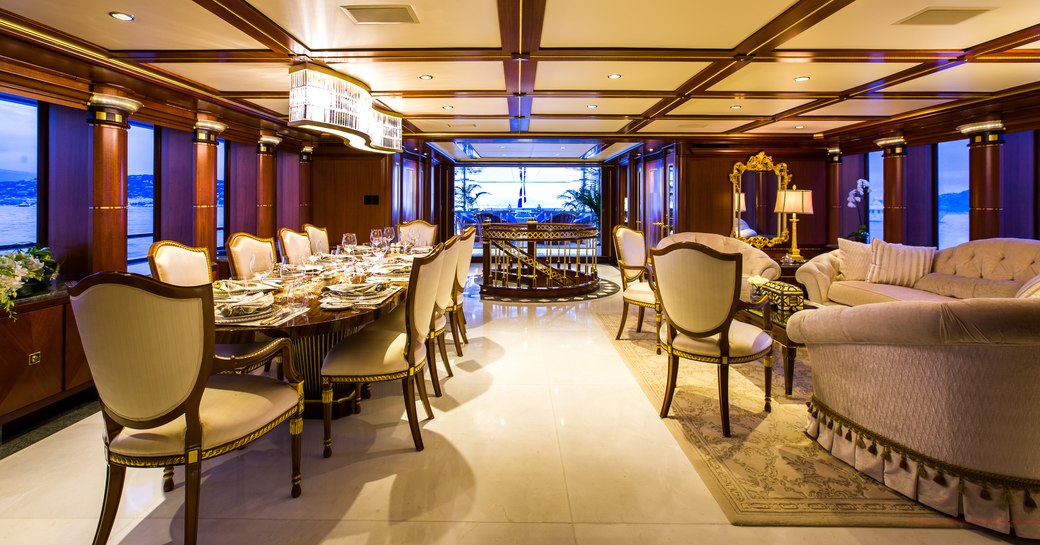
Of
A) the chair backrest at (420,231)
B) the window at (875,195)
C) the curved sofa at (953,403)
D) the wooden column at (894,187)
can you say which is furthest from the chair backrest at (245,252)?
the window at (875,195)

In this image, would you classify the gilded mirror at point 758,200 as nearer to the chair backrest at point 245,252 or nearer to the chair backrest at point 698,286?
the chair backrest at point 698,286

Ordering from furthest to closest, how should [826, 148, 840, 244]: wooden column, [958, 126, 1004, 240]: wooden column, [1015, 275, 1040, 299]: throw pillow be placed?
1. [826, 148, 840, 244]: wooden column
2. [958, 126, 1004, 240]: wooden column
3. [1015, 275, 1040, 299]: throw pillow

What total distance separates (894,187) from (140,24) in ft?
27.1

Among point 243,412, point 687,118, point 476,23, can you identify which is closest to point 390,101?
point 476,23

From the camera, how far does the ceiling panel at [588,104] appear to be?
17.3 feet

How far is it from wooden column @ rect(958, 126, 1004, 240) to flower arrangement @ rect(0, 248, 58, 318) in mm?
8354

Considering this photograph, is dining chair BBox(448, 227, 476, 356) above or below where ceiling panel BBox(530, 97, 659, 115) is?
below

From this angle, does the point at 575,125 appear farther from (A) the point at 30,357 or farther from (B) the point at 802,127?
(A) the point at 30,357

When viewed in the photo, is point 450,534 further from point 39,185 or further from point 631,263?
point 39,185

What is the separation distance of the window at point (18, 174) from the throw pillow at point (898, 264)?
761 cm

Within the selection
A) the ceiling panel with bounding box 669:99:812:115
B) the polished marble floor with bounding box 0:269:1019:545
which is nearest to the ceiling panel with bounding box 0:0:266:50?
the polished marble floor with bounding box 0:269:1019:545

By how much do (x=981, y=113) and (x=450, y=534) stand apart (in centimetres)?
683

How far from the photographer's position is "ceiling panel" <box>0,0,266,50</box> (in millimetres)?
2812

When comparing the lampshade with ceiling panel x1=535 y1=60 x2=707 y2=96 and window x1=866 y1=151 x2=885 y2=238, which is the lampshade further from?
window x1=866 y1=151 x2=885 y2=238
